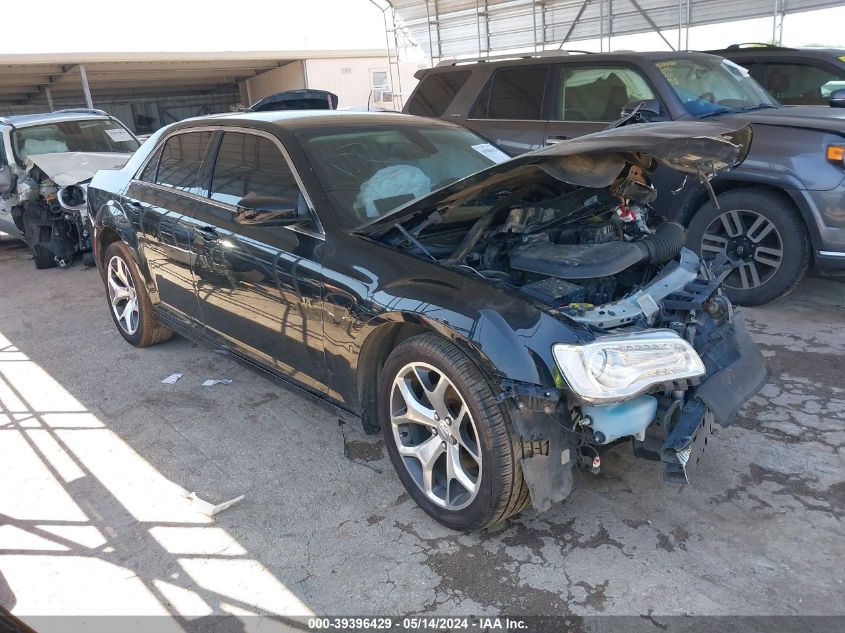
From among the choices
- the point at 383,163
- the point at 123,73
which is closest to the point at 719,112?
the point at 383,163

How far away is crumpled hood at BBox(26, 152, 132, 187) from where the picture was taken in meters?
8.18

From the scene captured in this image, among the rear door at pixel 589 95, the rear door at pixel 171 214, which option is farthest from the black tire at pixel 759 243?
the rear door at pixel 171 214

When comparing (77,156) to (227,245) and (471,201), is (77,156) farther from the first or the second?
(471,201)

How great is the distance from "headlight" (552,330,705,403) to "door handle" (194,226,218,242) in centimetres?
228

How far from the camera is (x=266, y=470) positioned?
135 inches

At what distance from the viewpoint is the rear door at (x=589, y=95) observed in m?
5.80

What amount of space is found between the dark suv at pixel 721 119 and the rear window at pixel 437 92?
25cm

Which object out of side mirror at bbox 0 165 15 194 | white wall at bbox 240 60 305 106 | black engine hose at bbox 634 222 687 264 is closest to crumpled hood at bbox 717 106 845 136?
black engine hose at bbox 634 222 687 264

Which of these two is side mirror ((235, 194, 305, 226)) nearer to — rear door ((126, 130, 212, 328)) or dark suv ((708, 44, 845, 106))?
rear door ((126, 130, 212, 328))

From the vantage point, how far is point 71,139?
9.46m

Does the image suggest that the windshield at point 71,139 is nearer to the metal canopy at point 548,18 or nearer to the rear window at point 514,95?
the rear window at point 514,95

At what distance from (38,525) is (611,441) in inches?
105

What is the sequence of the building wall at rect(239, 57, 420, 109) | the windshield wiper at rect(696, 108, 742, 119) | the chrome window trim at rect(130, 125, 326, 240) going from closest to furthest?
the chrome window trim at rect(130, 125, 326, 240), the windshield wiper at rect(696, 108, 742, 119), the building wall at rect(239, 57, 420, 109)

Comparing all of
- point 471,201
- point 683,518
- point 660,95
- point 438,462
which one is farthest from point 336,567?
point 660,95
